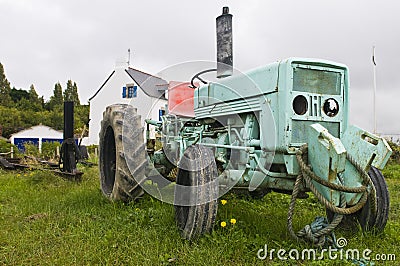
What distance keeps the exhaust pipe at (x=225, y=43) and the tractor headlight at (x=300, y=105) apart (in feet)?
3.92

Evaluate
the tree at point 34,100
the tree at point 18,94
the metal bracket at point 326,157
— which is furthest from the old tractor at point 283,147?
the tree at point 18,94

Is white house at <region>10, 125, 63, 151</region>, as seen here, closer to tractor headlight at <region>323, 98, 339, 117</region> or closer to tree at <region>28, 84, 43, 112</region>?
tree at <region>28, 84, 43, 112</region>

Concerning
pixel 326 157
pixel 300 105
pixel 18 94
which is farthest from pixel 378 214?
pixel 18 94

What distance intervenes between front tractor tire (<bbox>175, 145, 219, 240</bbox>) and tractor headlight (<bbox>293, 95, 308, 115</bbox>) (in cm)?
86

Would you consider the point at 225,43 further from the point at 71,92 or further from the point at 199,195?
the point at 71,92

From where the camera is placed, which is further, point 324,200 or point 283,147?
point 283,147

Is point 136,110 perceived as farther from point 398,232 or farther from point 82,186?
point 398,232

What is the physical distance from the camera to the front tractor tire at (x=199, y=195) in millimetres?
3299

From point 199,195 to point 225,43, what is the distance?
1.89 meters

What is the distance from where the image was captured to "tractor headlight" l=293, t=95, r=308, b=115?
Result: 3326mm

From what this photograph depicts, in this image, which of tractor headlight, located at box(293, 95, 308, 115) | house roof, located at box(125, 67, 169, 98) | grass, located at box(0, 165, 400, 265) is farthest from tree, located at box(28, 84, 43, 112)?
tractor headlight, located at box(293, 95, 308, 115)

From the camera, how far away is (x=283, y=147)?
325 centimetres

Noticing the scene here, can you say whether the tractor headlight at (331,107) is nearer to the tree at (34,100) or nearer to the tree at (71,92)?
the tree at (34,100)

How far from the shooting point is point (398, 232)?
12.3 feet
